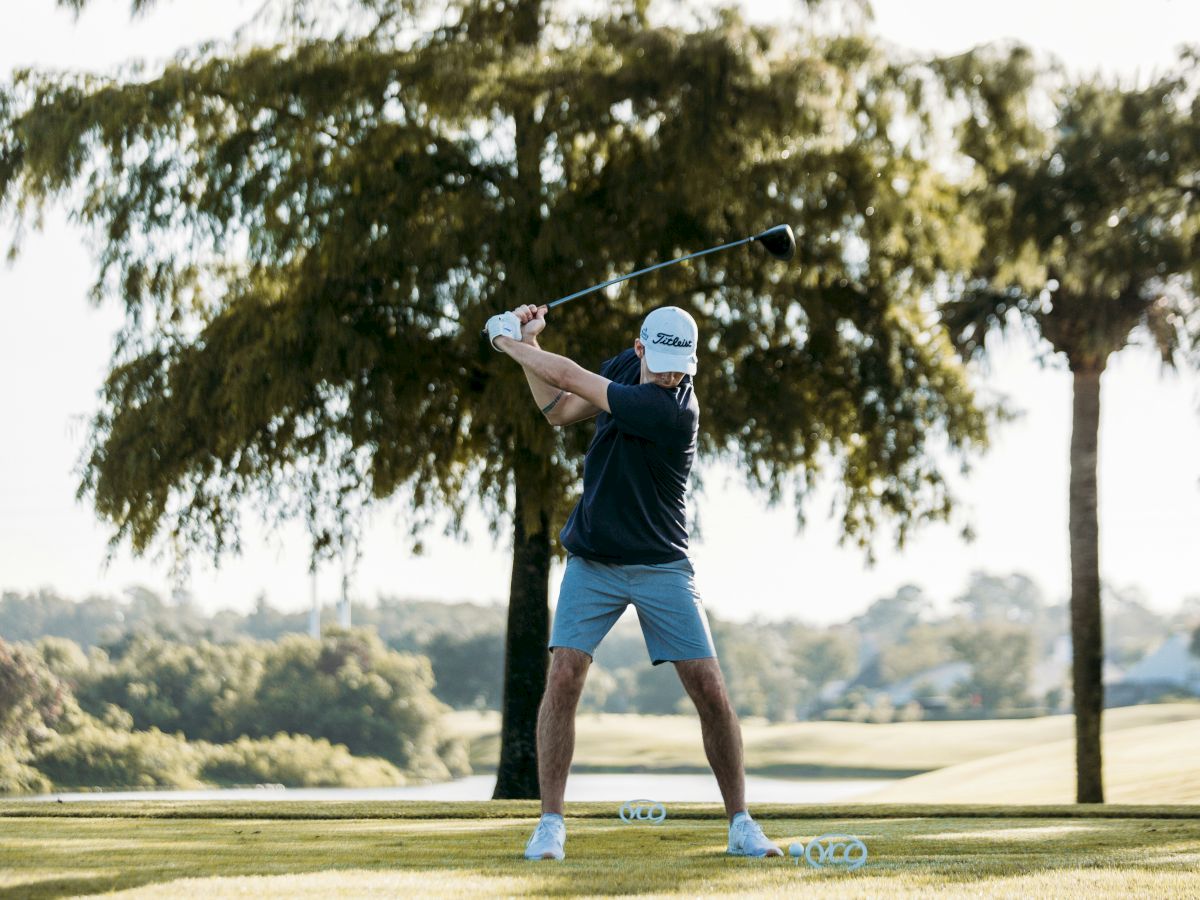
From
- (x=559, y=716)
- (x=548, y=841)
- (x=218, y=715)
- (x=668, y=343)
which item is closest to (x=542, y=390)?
(x=668, y=343)

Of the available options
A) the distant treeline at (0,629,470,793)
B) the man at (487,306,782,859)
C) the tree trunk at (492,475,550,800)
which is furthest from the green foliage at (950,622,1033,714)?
the man at (487,306,782,859)

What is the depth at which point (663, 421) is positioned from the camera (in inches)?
218

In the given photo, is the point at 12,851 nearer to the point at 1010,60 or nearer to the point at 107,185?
the point at 107,185

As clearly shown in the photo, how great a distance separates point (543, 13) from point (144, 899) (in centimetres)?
1312

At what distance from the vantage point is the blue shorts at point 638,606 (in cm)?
563

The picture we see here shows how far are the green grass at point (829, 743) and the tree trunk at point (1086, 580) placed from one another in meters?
50.2

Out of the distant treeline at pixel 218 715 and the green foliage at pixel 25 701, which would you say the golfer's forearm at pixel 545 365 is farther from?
the green foliage at pixel 25 701

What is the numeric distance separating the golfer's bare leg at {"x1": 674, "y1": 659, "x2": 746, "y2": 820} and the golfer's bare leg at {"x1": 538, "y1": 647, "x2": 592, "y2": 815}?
38cm

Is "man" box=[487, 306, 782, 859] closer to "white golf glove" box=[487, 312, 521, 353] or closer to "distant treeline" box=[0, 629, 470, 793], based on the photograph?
"white golf glove" box=[487, 312, 521, 353]

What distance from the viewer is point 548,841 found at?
17.5ft

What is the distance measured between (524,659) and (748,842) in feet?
33.4

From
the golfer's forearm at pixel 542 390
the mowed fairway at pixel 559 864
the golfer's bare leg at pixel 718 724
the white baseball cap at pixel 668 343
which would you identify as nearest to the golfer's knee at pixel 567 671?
the golfer's bare leg at pixel 718 724

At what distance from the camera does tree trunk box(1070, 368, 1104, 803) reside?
65.9 ft

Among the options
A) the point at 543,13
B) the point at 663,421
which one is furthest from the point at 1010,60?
the point at 663,421
